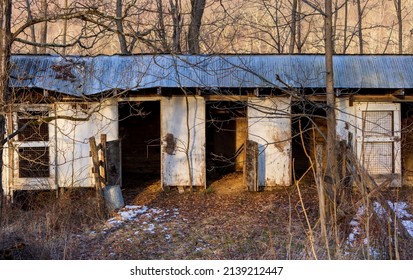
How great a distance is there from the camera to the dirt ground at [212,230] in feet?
22.4

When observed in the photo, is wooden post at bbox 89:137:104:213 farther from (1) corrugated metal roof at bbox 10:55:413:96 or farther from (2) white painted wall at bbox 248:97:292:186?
(2) white painted wall at bbox 248:97:292:186

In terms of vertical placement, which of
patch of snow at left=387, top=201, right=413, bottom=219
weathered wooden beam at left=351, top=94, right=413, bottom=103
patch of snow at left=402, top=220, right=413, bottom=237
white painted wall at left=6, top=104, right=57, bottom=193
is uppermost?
weathered wooden beam at left=351, top=94, right=413, bottom=103

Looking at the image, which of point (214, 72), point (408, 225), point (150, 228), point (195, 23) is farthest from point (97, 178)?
point (195, 23)

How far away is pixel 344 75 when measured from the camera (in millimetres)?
11453

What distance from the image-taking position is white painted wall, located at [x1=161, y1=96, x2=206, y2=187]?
12.0 m

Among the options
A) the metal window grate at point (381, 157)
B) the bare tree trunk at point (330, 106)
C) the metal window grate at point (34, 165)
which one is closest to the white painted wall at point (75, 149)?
the metal window grate at point (34, 165)

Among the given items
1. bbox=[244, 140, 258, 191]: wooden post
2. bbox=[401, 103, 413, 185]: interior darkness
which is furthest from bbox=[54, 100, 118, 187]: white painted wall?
bbox=[401, 103, 413, 185]: interior darkness

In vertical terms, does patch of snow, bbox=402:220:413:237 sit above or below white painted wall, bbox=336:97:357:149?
below

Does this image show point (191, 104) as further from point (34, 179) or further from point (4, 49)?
point (4, 49)

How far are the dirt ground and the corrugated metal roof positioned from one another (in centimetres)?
261

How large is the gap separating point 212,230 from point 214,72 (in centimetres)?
384

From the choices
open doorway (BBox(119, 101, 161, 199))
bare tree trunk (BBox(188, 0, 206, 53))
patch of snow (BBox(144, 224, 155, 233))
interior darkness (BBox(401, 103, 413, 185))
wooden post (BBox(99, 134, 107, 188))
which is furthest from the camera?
bare tree trunk (BBox(188, 0, 206, 53))

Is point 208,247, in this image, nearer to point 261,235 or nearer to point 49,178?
point 261,235
